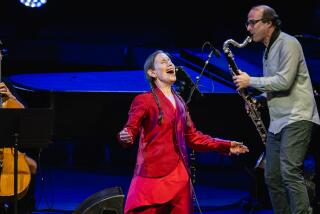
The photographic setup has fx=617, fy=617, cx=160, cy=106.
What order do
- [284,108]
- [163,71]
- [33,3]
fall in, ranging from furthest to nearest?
1. [33,3]
2. [284,108]
3. [163,71]

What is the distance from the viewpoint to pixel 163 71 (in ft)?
14.8

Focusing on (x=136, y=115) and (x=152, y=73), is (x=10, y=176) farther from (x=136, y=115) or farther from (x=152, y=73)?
(x=152, y=73)

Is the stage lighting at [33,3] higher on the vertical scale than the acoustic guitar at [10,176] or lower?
higher

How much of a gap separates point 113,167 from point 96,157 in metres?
0.32

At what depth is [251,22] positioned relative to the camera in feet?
15.9

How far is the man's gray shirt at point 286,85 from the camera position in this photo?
459cm

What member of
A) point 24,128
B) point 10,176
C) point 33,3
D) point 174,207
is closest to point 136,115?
point 174,207

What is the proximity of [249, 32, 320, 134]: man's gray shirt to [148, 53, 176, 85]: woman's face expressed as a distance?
630 mm

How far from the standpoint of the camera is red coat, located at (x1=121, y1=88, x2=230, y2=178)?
4.25 meters

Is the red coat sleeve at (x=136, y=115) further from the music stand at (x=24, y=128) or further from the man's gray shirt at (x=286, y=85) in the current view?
the man's gray shirt at (x=286, y=85)

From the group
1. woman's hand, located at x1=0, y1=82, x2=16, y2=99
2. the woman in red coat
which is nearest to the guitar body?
woman's hand, located at x1=0, y1=82, x2=16, y2=99

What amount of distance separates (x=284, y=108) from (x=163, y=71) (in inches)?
38.2

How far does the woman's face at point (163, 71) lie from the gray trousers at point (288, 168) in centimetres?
94

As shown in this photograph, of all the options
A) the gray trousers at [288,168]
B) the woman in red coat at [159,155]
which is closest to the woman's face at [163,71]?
the woman in red coat at [159,155]
